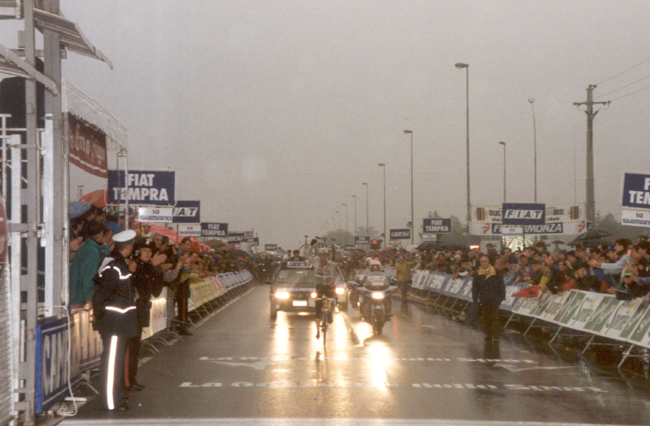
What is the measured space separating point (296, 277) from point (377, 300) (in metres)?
5.90

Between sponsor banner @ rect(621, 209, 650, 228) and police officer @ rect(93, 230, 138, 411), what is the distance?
13061 millimetres

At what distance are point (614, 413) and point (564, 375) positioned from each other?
3183 millimetres

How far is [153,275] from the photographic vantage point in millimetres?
11352

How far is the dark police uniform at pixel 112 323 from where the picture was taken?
9.11m

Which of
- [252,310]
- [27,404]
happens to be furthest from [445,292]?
[27,404]

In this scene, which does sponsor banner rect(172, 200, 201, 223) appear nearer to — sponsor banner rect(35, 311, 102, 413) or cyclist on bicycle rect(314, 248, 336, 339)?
cyclist on bicycle rect(314, 248, 336, 339)

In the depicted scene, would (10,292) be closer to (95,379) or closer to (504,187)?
(95,379)

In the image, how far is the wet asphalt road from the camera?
8797 millimetres

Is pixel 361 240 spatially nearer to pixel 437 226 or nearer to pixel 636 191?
pixel 437 226

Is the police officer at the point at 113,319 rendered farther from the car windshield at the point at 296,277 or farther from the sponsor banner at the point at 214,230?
the sponsor banner at the point at 214,230

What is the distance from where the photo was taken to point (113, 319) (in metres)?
9.12

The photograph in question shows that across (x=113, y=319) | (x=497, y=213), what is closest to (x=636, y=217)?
(x=113, y=319)

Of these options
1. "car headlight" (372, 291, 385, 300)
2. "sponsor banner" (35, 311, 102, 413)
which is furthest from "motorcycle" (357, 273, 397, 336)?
"sponsor banner" (35, 311, 102, 413)

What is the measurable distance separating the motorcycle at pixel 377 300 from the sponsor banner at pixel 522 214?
13794mm
